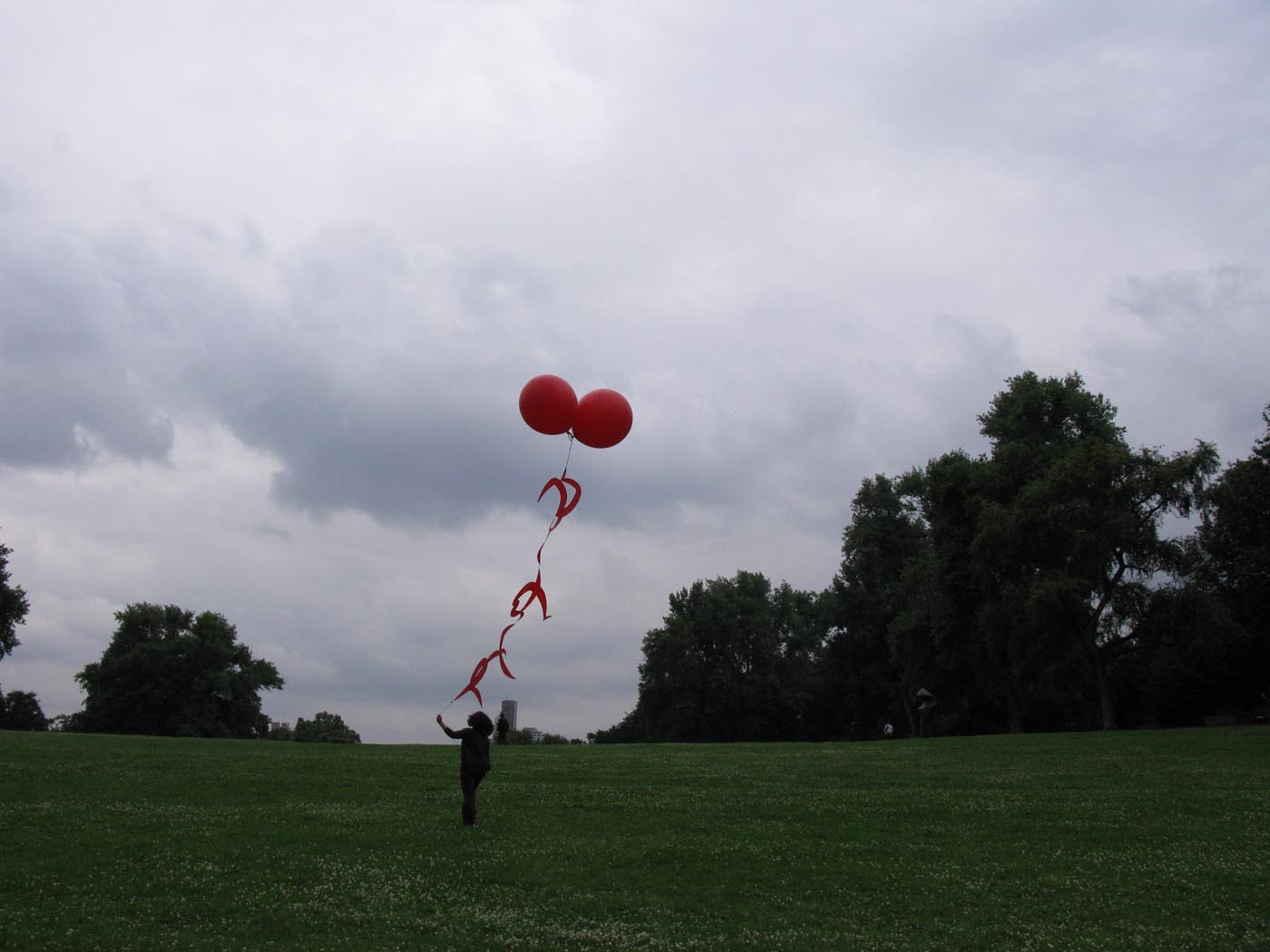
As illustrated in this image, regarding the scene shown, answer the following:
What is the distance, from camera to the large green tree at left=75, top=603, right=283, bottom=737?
87125 mm

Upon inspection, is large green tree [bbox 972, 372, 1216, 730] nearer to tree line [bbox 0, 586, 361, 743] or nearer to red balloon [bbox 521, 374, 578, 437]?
red balloon [bbox 521, 374, 578, 437]

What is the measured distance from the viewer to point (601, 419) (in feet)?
57.7

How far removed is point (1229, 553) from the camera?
5288 centimetres

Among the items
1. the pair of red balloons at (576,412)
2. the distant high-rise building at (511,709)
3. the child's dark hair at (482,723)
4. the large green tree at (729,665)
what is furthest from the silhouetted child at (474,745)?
the large green tree at (729,665)

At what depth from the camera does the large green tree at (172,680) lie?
8712 centimetres

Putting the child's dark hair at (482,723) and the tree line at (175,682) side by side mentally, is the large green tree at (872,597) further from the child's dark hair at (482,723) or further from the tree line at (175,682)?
the child's dark hair at (482,723)

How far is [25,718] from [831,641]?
3284 inches

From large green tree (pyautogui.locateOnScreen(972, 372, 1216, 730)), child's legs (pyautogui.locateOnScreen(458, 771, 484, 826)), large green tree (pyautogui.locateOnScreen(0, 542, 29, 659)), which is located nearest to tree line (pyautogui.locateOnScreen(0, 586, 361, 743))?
large green tree (pyautogui.locateOnScreen(0, 542, 29, 659))

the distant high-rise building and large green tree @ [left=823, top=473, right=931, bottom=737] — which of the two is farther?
large green tree @ [left=823, top=473, right=931, bottom=737]

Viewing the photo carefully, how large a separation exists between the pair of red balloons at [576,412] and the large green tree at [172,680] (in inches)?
3107

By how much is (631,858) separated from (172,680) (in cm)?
8400

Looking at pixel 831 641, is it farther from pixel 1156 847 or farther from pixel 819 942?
pixel 819 942

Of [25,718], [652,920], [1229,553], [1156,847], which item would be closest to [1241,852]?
[1156,847]

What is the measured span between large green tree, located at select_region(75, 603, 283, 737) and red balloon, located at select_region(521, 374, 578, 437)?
78.9 m
